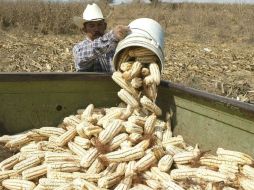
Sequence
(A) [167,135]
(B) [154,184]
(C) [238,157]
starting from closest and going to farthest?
1. (C) [238,157]
2. (B) [154,184]
3. (A) [167,135]


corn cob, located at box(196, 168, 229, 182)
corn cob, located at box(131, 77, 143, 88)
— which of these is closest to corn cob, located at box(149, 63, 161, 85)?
corn cob, located at box(131, 77, 143, 88)

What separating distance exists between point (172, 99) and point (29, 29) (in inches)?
799

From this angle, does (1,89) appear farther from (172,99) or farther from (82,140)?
(172,99)

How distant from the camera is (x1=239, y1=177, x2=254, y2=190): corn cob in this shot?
4121mm

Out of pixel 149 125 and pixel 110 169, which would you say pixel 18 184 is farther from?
pixel 149 125

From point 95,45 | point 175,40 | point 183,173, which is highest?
point 95,45

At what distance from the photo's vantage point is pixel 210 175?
4.45m

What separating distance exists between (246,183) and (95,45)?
3125 millimetres

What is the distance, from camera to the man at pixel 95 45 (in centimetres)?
624

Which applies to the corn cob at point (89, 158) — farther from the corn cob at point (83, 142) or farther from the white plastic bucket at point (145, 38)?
the white plastic bucket at point (145, 38)

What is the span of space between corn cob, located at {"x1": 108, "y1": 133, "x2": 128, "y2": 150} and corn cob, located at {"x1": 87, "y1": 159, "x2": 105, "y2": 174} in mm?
308

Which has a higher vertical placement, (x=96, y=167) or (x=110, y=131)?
(x=110, y=131)

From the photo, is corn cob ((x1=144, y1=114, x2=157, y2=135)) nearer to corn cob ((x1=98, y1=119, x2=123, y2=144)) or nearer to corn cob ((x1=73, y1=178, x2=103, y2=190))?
corn cob ((x1=98, y1=119, x2=123, y2=144))

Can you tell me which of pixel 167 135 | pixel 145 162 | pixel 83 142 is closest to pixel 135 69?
pixel 167 135
